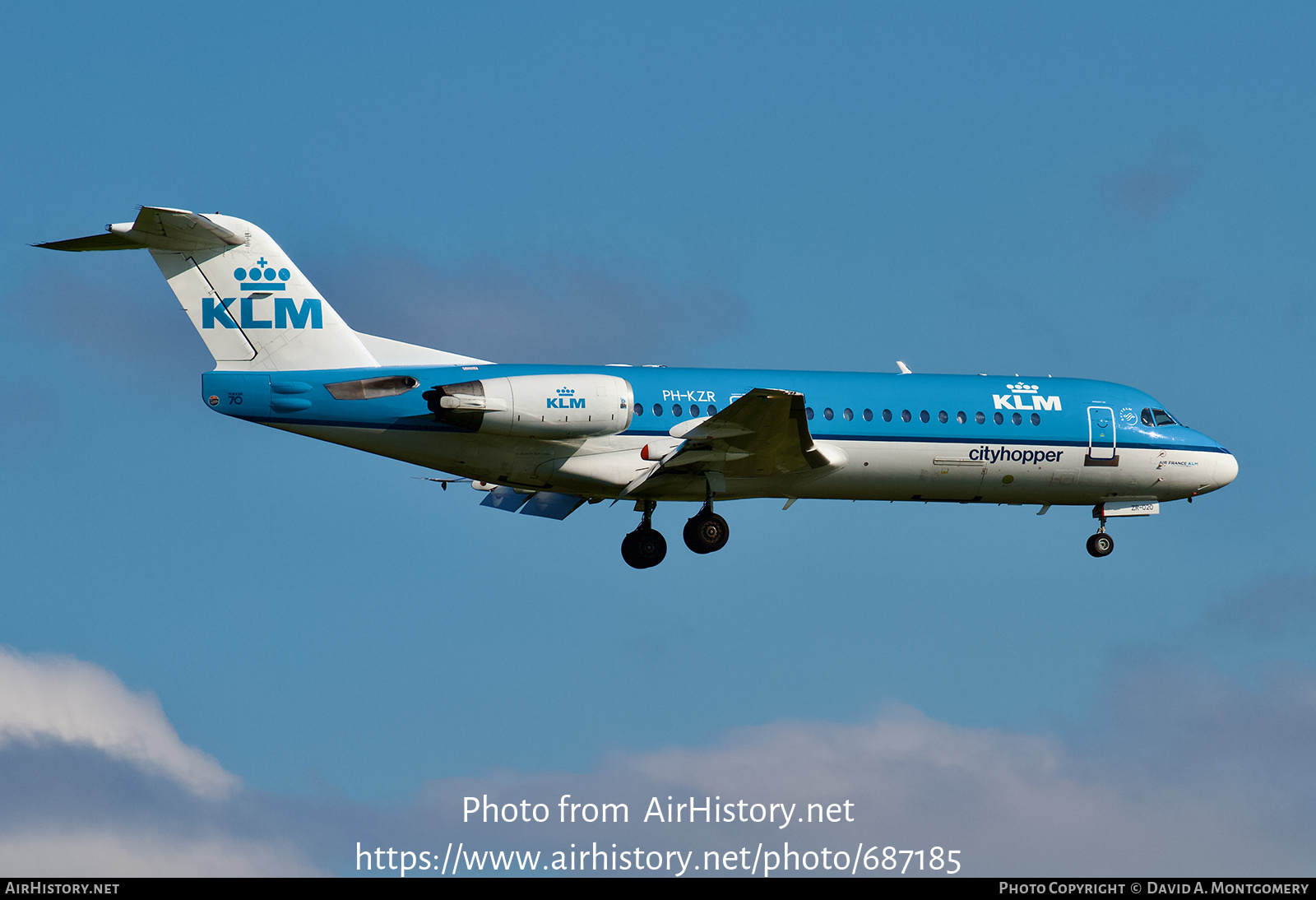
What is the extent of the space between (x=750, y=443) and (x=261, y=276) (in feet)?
29.1

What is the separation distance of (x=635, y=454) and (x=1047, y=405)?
8419 mm

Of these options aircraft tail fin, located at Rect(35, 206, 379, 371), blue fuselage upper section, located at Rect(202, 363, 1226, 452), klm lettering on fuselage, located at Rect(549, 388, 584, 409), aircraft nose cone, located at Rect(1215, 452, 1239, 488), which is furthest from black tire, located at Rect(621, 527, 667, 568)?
aircraft nose cone, located at Rect(1215, 452, 1239, 488)

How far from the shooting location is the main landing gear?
98.0ft

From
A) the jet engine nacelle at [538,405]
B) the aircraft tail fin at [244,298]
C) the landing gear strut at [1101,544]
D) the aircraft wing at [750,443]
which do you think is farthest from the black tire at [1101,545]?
the aircraft tail fin at [244,298]

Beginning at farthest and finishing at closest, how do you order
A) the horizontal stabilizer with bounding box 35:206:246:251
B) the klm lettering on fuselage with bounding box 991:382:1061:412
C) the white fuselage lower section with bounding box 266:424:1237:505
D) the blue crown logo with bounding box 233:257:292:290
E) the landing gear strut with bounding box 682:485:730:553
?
the klm lettering on fuselage with bounding box 991:382:1061:412, the landing gear strut with bounding box 682:485:730:553, the white fuselage lower section with bounding box 266:424:1237:505, the blue crown logo with bounding box 233:257:292:290, the horizontal stabilizer with bounding box 35:206:246:251

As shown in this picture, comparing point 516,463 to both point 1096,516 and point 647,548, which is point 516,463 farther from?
point 1096,516

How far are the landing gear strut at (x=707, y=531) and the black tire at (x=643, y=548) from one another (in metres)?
0.89

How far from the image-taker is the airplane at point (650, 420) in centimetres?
2738

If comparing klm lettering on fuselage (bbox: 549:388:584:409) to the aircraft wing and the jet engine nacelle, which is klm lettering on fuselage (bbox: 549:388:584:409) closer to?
the jet engine nacelle

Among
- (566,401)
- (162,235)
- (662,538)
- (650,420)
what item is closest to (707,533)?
(662,538)

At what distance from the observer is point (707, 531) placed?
97.9ft

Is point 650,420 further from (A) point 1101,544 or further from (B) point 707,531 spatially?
(A) point 1101,544

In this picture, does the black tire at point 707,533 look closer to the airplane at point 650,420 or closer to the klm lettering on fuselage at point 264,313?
the airplane at point 650,420

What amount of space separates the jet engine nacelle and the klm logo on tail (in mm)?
2566
